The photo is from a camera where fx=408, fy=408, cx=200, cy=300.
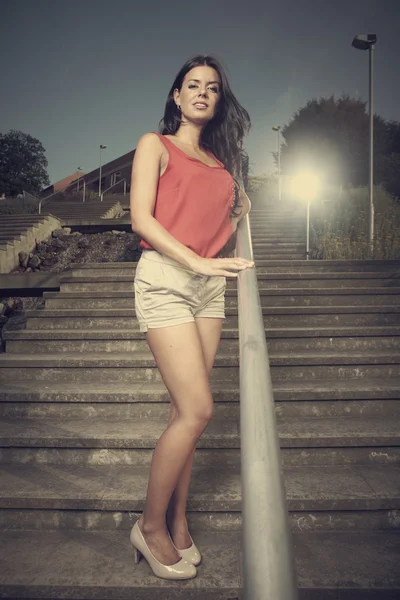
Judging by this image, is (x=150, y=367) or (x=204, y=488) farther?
(x=150, y=367)

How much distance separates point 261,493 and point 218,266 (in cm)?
66

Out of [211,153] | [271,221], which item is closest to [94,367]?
[211,153]

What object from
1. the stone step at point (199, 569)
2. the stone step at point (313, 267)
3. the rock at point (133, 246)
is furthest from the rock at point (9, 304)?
the stone step at point (199, 569)

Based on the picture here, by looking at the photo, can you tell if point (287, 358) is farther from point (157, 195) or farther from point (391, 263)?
point (391, 263)

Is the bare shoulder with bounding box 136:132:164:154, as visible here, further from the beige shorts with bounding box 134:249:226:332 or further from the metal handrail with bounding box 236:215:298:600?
the metal handrail with bounding box 236:215:298:600

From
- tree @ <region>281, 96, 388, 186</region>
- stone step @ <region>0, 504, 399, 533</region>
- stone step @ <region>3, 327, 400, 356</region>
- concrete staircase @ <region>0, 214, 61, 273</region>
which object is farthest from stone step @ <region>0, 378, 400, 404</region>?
tree @ <region>281, 96, 388, 186</region>

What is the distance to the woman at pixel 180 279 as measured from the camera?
1308mm

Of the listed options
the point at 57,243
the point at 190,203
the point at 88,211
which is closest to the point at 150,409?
the point at 190,203

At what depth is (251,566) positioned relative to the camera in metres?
0.65

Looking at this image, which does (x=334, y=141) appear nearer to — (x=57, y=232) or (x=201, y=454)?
(x=57, y=232)

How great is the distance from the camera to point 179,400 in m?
1.31

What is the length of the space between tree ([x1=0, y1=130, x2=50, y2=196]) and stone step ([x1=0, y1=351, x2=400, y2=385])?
48073 mm

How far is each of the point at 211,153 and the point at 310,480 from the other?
161 centimetres

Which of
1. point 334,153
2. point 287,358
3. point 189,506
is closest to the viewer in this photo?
point 189,506
